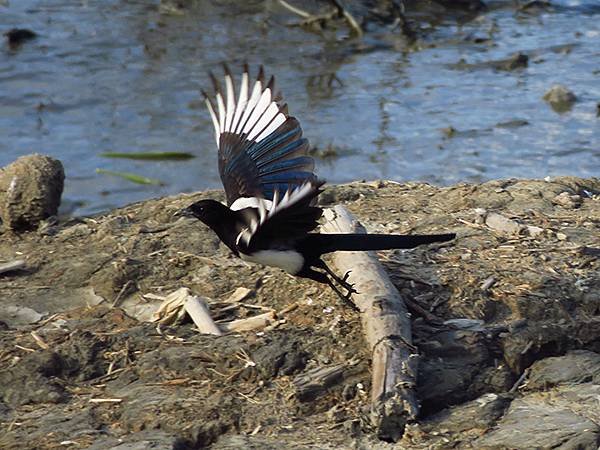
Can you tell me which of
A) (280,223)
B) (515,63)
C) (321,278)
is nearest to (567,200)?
(321,278)

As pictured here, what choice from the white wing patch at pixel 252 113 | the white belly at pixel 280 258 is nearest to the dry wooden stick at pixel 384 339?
the white belly at pixel 280 258

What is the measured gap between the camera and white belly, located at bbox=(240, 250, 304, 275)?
14.3 ft

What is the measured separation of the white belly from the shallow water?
3430mm

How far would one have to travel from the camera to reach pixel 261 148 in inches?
195

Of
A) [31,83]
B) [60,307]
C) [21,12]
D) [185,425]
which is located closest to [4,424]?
[185,425]

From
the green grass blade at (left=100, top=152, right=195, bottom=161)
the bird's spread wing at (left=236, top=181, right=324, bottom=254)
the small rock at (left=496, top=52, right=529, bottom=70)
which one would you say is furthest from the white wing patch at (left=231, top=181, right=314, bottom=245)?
the small rock at (left=496, top=52, right=529, bottom=70)

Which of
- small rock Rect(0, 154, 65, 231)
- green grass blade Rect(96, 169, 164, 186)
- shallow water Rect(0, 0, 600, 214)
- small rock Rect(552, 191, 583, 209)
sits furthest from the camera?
shallow water Rect(0, 0, 600, 214)

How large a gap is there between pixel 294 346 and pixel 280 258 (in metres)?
0.32

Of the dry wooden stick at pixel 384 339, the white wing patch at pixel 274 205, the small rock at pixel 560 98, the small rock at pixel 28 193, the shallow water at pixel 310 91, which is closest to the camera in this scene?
the white wing patch at pixel 274 205

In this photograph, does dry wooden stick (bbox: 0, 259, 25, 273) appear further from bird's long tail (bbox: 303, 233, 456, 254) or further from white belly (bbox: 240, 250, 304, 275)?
bird's long tail (bbox: 303, 233, 456, 254)

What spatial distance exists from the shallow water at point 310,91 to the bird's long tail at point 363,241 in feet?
11.1

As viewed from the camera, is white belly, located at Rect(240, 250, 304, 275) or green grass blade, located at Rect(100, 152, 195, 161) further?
green grass blade, located at Rect(100, 152, 195, 161)

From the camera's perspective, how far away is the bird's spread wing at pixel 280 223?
392 cm

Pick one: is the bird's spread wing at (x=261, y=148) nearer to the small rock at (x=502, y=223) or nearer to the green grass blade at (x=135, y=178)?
the small rock at (x=502, y=223)
